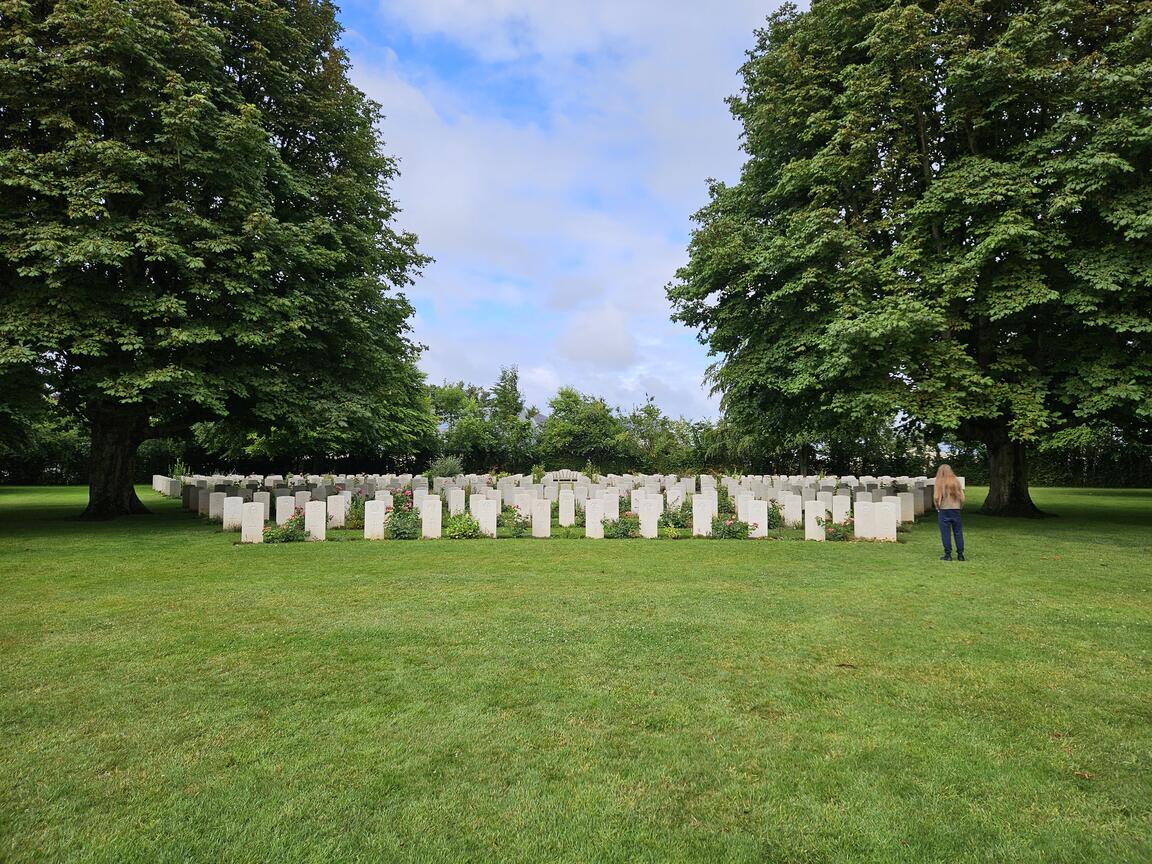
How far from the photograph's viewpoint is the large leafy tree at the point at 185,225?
1146 centimetres

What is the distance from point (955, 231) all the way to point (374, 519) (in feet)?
45.9

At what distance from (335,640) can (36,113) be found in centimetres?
1340

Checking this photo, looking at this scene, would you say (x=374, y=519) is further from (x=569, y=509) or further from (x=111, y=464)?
(x=111, y=464)

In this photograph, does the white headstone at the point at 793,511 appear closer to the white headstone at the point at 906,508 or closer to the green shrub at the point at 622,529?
the white headstone at the point at 906,508

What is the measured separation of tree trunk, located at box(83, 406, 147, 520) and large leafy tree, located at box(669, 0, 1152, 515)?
14.6 meters

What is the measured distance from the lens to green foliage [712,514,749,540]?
11914 mm

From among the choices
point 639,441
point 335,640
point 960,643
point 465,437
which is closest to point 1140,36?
point 960,643

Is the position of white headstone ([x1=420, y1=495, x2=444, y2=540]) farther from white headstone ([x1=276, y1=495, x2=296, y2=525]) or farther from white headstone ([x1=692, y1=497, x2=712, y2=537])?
white headstone ([x1=692, y1=497, x2=712, y2=537])

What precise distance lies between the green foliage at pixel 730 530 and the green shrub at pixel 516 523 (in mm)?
3658

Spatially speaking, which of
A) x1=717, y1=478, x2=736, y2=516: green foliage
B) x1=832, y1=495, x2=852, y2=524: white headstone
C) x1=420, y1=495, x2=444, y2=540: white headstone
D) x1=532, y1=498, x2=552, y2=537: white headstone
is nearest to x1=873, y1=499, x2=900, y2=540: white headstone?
x1=832, y1=495, x2=852, y2=524: white headstone

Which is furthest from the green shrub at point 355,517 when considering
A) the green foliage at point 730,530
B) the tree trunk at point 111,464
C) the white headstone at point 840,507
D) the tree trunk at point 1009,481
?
the tree trunk at point 1009,481

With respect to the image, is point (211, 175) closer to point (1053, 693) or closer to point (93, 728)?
point (93, 728)

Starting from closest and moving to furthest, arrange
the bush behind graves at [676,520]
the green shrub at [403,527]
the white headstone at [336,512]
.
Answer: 1. the green shrub at [403,527]
2. the bush behind graves at [676,520]
3. the white headstone at [336,512]

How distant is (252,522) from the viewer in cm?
1081
